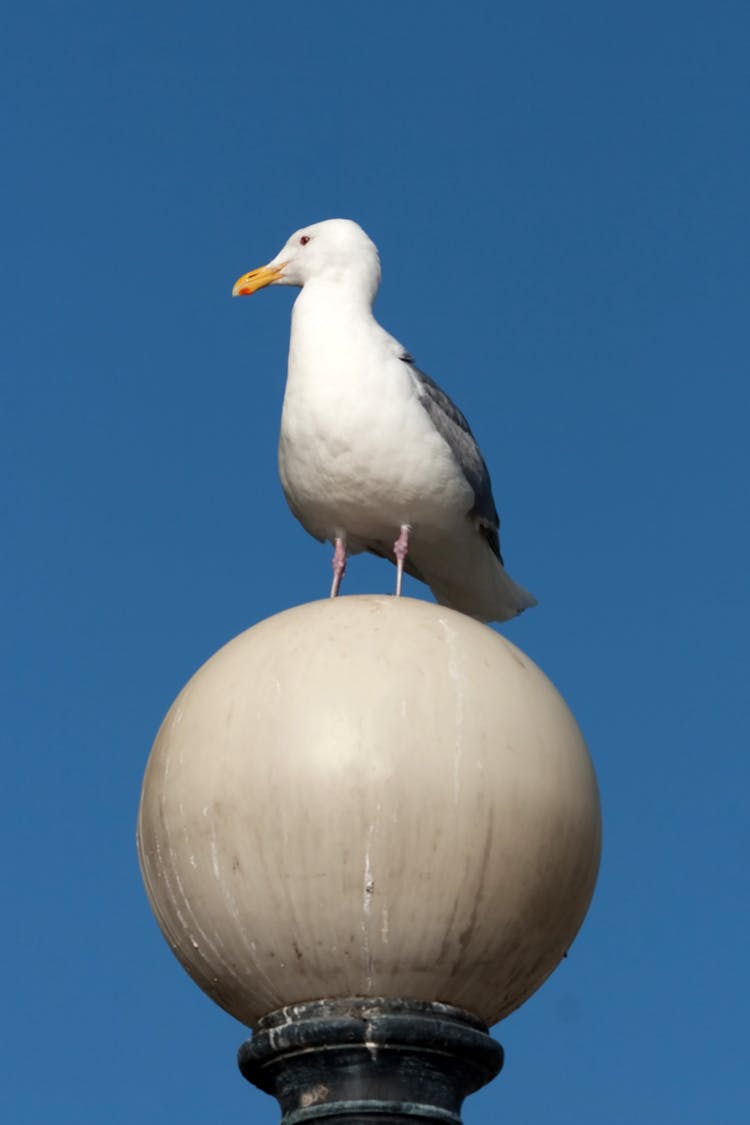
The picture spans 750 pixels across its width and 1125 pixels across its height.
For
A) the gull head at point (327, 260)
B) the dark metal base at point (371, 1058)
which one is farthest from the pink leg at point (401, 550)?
the dark metal base at point (371, 1058)

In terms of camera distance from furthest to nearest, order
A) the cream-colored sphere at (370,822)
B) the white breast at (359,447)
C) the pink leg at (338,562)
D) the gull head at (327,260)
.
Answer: the gull head at (327,260)
the pink leg at (338,562)
the white breast at (359,447)
the cream-colored sphere at (370,822)

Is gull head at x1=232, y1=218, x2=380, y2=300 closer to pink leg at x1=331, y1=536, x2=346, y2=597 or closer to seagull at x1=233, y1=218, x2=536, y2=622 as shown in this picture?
seagull at x1=233, y1=218, x2=536, y2=622

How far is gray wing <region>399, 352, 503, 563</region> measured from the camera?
35.2 feet

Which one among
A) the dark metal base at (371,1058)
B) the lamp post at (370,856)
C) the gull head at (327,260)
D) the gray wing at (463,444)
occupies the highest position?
the gull head at (327,260)

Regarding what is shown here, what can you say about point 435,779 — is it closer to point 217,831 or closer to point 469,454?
point 217,831

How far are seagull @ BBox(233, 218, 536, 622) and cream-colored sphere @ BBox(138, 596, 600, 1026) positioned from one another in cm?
263

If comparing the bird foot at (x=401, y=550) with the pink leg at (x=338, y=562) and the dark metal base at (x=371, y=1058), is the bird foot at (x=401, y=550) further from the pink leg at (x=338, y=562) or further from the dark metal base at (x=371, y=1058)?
the dark metal base at (x=371, y=1058)

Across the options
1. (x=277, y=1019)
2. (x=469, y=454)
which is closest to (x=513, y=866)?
(x=277, y=1019)

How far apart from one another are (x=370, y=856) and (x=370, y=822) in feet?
0.42

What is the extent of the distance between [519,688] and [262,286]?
5.20 m

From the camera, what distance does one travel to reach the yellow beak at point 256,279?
1184 centimetres

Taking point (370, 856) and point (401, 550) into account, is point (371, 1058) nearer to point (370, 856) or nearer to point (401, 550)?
point (370, 856)

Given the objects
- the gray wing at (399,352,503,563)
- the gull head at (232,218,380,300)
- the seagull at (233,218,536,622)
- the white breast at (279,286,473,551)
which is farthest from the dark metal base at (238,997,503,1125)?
the gull head at (232,218,380,300)

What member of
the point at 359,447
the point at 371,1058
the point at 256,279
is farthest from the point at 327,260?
the point at 371,1058
